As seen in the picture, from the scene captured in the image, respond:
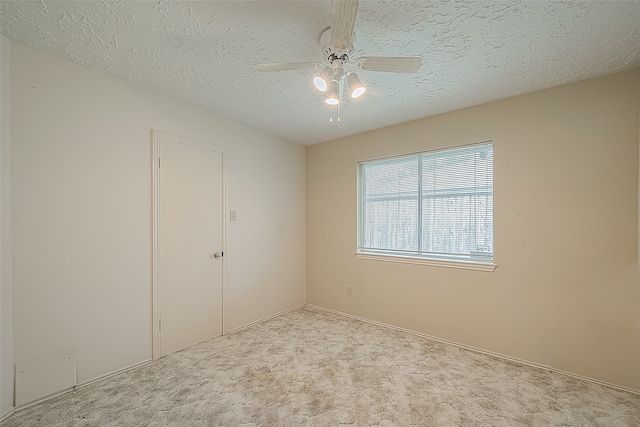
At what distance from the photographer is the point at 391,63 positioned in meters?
1.50

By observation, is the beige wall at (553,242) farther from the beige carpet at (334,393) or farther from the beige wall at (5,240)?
the beige wall at (5,240)

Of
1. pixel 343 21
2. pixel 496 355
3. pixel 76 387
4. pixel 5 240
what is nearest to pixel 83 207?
pixel 5 240

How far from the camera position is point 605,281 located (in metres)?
2.15

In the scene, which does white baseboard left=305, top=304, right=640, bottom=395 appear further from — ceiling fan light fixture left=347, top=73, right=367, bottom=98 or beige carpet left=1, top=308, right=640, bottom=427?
ceiling fan light fixture left=347, top=73, right=367, bottom=98

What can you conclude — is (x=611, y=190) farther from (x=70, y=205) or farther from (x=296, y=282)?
(x=70, y=205)

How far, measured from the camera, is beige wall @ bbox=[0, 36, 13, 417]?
5.59 ft

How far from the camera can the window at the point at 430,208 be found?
9.12ft

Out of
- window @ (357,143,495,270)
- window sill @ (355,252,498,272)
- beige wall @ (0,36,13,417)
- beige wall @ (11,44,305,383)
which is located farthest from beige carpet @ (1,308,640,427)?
window @ (357,143,495,270)

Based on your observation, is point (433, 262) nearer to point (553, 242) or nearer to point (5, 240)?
point (553, 242)

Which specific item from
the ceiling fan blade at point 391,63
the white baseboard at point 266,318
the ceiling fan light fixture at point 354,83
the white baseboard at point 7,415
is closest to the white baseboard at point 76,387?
the white baseboard at point 7,415

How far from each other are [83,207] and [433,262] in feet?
10.8

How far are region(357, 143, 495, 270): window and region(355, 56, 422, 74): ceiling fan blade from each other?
1.69 m

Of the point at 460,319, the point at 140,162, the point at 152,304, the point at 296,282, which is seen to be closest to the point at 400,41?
the point at 140,162

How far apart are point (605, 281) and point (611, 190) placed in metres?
0.73
